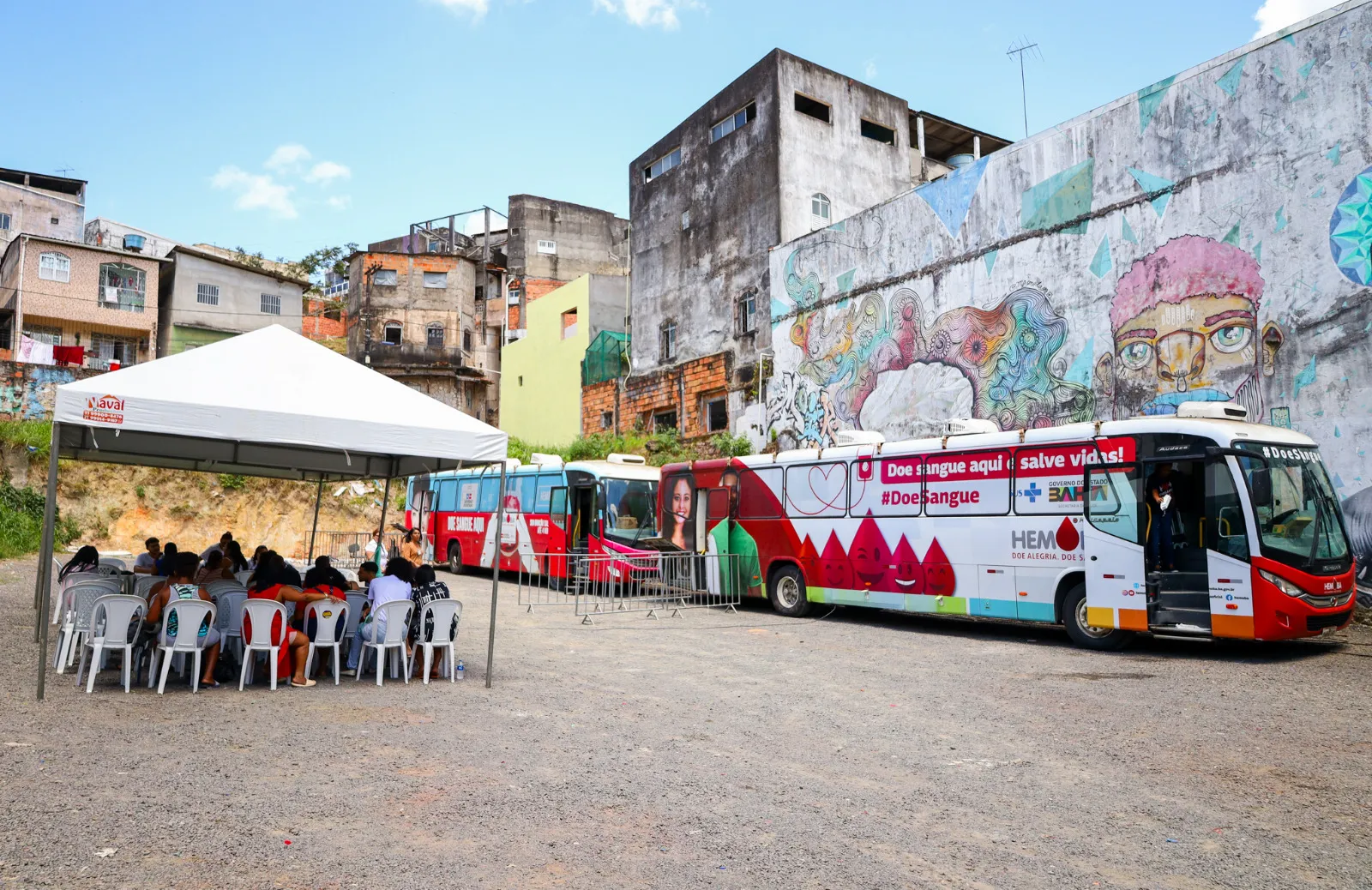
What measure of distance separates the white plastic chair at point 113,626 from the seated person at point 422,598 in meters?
2.25

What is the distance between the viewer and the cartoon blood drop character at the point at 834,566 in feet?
48.3

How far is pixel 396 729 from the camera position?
6.67 m

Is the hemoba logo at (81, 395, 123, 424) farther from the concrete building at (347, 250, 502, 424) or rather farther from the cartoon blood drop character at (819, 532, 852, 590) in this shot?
the concrete building at (347, 250, 502, 424)

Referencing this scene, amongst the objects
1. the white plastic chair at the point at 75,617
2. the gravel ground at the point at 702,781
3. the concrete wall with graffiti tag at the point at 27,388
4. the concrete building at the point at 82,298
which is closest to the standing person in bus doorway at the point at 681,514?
the gravel ground at the point at 702,781

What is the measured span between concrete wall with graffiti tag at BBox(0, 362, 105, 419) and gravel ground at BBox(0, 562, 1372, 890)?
29335mm

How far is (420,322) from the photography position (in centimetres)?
4875

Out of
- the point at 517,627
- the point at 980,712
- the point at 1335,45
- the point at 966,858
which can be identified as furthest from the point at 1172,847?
the point at 1335,45

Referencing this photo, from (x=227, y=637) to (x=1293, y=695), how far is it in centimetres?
979

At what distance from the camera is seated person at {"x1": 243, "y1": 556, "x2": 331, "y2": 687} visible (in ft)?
26.5

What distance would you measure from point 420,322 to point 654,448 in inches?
1004

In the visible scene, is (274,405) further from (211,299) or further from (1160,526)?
(211,299)

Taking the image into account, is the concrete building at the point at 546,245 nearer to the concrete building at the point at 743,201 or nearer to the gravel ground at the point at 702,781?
the concrete building at the point at 743,201

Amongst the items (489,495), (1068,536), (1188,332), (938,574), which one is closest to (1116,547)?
(1068,536)

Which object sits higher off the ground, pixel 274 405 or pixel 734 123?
pixel 734 123
